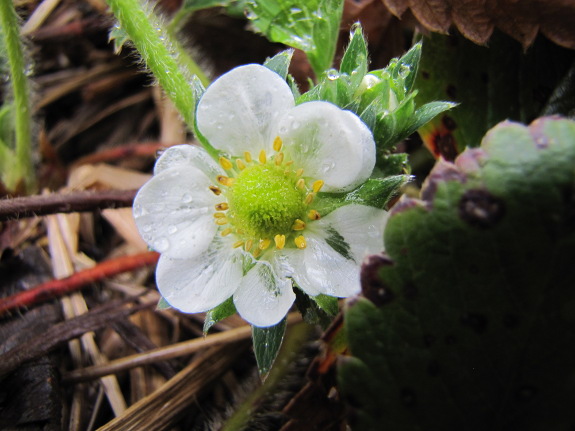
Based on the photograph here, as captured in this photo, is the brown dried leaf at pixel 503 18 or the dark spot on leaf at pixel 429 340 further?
the brown dried leaf at pixel 503 18

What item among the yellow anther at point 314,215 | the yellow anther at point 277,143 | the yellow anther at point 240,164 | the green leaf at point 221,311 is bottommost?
the green leaf at point 221,311

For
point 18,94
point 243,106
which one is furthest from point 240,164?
point 18,94

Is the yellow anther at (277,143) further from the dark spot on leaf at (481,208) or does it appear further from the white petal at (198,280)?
the dark spot on leaf at (481,208)

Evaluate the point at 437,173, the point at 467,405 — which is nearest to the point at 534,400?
the point at 467,405

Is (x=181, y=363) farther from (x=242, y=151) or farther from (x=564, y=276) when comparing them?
(x=564, y=276)

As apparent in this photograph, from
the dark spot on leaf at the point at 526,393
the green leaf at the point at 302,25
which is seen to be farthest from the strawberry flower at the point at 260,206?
the green leaf at the point at 302,25

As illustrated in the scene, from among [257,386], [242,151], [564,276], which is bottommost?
[257,386]

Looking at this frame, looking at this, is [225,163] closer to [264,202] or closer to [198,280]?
[264,202]
